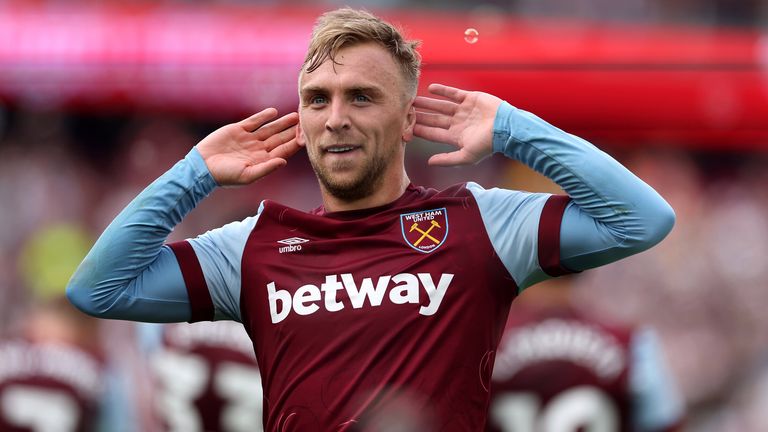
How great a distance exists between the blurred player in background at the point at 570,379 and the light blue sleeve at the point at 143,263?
7.19 ft

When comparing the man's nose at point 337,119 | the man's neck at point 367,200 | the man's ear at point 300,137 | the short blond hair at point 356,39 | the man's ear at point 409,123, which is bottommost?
the man's neck at point 367,200

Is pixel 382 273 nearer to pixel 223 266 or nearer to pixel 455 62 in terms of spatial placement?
pixel 223 266

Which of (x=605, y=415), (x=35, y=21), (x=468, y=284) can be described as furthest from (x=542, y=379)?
(x=35, y=21)

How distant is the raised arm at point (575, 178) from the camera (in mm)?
2627

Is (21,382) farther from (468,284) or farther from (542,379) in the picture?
(468,284)

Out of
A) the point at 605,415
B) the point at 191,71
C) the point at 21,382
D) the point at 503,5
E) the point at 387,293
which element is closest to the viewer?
the point at 387,293

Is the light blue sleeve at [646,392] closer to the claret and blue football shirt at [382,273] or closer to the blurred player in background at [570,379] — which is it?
the blurred player in background at [570,379]

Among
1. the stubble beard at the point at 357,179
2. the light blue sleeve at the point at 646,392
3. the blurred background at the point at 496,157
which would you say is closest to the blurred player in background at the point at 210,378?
the blurred background at the point at 496,157

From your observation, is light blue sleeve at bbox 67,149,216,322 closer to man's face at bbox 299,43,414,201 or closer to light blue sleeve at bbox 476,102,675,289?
man's face at bbox 299,43,414,201

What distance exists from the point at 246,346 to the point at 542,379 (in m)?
1.21

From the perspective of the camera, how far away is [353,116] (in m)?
2.71

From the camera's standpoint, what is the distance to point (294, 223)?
2.81 metres

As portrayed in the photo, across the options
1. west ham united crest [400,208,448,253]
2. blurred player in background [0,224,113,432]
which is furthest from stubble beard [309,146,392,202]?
blurred player in background [0,224,113,432]

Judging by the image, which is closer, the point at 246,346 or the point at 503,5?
the point at 246,346
